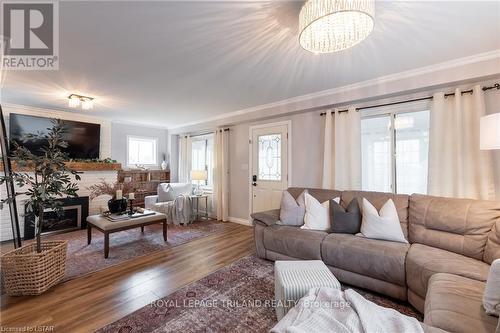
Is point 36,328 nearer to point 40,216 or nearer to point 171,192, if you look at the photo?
point 40,216

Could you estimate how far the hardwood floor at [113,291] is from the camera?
180 centimetres

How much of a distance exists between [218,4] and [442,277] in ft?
8.28

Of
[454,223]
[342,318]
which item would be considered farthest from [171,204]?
[454,223]

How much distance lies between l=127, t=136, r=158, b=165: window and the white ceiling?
6.84 feet

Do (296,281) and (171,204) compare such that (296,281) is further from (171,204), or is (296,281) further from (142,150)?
(142,150)

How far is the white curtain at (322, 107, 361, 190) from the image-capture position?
3.23m

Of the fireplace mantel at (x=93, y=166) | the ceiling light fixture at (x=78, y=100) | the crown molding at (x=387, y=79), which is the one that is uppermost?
the crown molding at (x=387, y=79)

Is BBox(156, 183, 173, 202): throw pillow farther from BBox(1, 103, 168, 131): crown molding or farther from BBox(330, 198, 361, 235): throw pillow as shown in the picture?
BBox(330, 198, 361, 235): throw pillow

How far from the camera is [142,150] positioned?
590 centimetres

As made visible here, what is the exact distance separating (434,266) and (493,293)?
625 mm

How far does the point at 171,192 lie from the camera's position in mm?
5031

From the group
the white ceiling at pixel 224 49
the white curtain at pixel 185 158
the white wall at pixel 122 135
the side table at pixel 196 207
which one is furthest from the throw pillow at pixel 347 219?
the white wall at pixel 122 135

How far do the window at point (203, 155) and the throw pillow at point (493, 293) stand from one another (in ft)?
16.3

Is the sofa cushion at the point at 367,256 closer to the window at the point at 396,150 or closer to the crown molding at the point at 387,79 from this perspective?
the window at the point at 396,150
